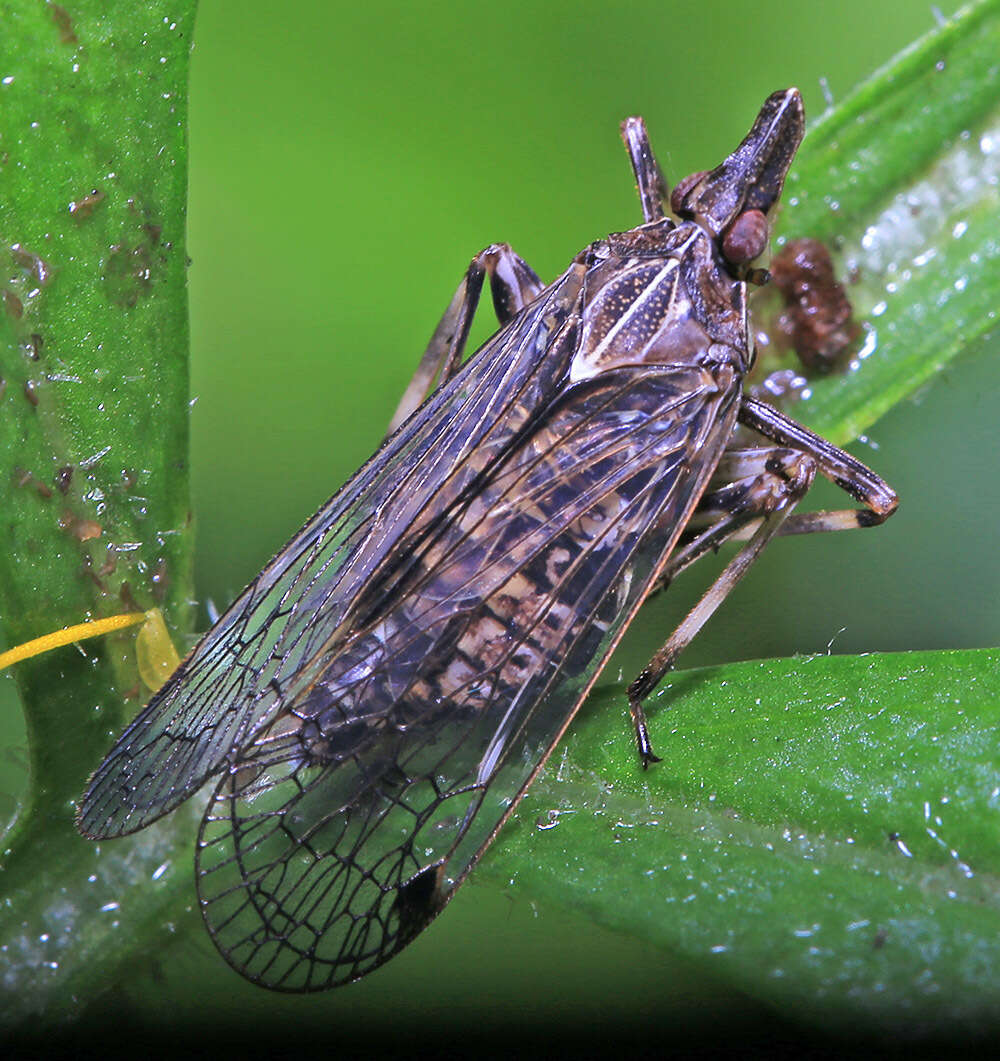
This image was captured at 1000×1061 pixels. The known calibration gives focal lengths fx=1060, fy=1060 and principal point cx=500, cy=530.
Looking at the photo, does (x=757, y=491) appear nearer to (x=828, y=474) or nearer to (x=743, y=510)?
(x=743, y=510)

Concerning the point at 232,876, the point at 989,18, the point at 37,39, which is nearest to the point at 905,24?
the point at 989,18

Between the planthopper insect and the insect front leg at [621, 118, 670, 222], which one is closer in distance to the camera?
the planthopper insect

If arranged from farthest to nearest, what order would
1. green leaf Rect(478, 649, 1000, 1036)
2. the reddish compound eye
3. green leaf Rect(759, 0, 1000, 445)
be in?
the reddish compound eye
green leaf Rect(759, 0, 1000, 445)
green leaf Rect(478, 649, 1000, 1036)

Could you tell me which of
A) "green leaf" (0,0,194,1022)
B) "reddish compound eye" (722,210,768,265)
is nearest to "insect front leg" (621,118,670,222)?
"reddish compound eye" (722,210,768,265)

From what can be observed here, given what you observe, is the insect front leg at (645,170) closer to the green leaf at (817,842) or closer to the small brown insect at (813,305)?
the small brown insect at (813,305)

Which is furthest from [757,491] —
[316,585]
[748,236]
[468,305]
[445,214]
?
[445,214]

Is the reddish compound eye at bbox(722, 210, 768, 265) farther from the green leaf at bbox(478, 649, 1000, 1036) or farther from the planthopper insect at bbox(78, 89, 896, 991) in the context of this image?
the green leaf at bbox(478, 649, 1000, 1036)

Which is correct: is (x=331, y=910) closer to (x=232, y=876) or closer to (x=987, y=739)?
(x=232, y=876)
